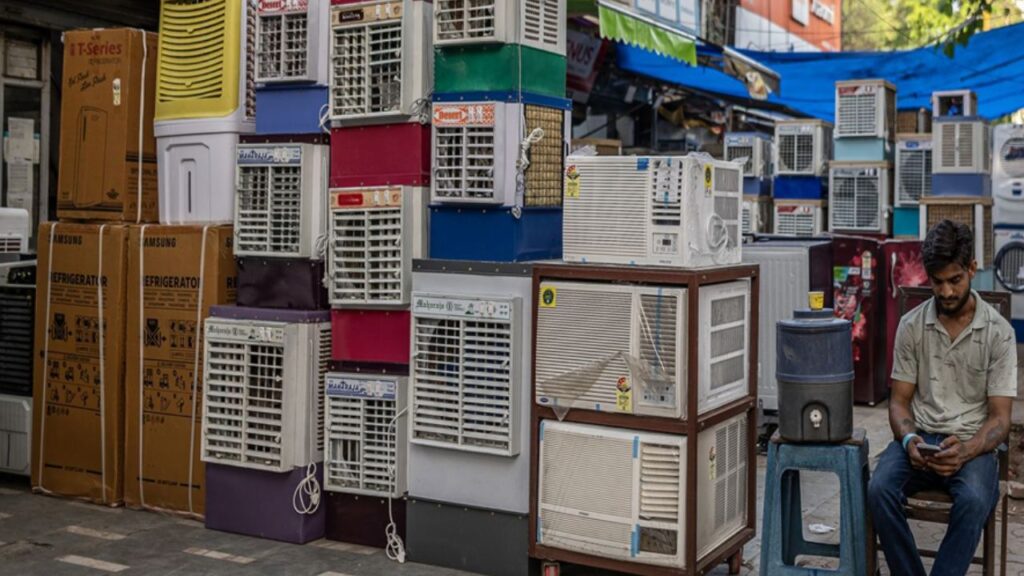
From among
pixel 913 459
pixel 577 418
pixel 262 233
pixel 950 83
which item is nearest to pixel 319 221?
pixel 262 233

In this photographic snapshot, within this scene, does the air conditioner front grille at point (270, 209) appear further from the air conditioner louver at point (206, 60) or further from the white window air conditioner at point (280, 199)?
the air conditioner louver at point (206, 60)

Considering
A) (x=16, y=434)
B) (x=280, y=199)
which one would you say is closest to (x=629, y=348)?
(x=280, y=199)

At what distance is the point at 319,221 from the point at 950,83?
10.5m

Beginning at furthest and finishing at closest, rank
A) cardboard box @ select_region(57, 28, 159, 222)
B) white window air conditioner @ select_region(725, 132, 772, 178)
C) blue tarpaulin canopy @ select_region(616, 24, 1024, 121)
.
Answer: white window air conditioner @ select_region(725, 132, 772, 178), blue tarpaulin canopy @ select_region(616, 24, 1024, 121), cardboard box @ select_region(57, 28, 159, 222)

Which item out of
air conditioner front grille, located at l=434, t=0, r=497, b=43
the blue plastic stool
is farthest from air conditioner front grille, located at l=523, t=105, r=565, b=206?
the blue plastic stool

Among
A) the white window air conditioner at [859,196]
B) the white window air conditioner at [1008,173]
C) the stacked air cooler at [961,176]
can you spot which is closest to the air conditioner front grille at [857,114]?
the white window air conditioner at [859,196]

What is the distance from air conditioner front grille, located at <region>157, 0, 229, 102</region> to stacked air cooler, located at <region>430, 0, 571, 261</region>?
1.63 m

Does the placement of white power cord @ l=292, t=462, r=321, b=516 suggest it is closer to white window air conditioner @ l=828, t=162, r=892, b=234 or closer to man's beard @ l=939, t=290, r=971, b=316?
man's beard @ l=939, t=290, r=971, b=316

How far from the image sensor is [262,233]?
614cm

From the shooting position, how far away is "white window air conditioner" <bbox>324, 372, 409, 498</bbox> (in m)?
5.69

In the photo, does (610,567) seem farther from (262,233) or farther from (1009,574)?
(262,233)

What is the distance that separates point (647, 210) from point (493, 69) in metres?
1.10

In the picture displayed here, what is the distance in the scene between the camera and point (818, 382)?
491 cm

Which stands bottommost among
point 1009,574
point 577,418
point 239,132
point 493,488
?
point 1009,574
